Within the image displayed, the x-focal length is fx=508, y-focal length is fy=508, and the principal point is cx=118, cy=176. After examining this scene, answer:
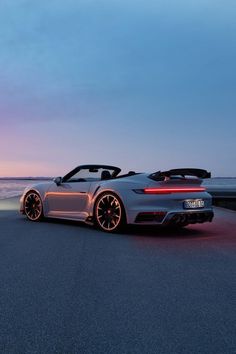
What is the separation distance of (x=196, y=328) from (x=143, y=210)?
18.4 ft

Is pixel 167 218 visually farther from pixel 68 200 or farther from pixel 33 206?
pixel 33 206

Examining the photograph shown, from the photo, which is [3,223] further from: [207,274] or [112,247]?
[207,274]

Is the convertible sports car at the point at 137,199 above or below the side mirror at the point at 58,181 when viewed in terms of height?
below

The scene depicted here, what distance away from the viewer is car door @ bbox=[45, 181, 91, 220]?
10.7 meters

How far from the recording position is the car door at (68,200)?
10.7 metres

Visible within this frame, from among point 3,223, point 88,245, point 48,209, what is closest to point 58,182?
point 48,209

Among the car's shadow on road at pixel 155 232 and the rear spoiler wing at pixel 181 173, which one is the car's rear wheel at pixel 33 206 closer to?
the car's shadow on road at pixel 155 232

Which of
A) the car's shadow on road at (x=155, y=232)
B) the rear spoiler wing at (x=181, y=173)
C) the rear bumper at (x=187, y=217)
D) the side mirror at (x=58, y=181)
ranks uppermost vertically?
the rear spoiler wing at (x=181, y=173)

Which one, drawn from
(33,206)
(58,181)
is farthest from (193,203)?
(33,206)

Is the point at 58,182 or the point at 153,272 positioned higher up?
the point at 58,182

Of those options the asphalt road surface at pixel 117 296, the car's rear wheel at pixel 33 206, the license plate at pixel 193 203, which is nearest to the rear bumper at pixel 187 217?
the license plate at pixel 193 203

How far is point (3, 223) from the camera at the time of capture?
12.0m

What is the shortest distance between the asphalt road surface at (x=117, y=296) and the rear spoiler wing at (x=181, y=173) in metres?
1.45

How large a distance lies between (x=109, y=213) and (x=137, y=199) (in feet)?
2.53
